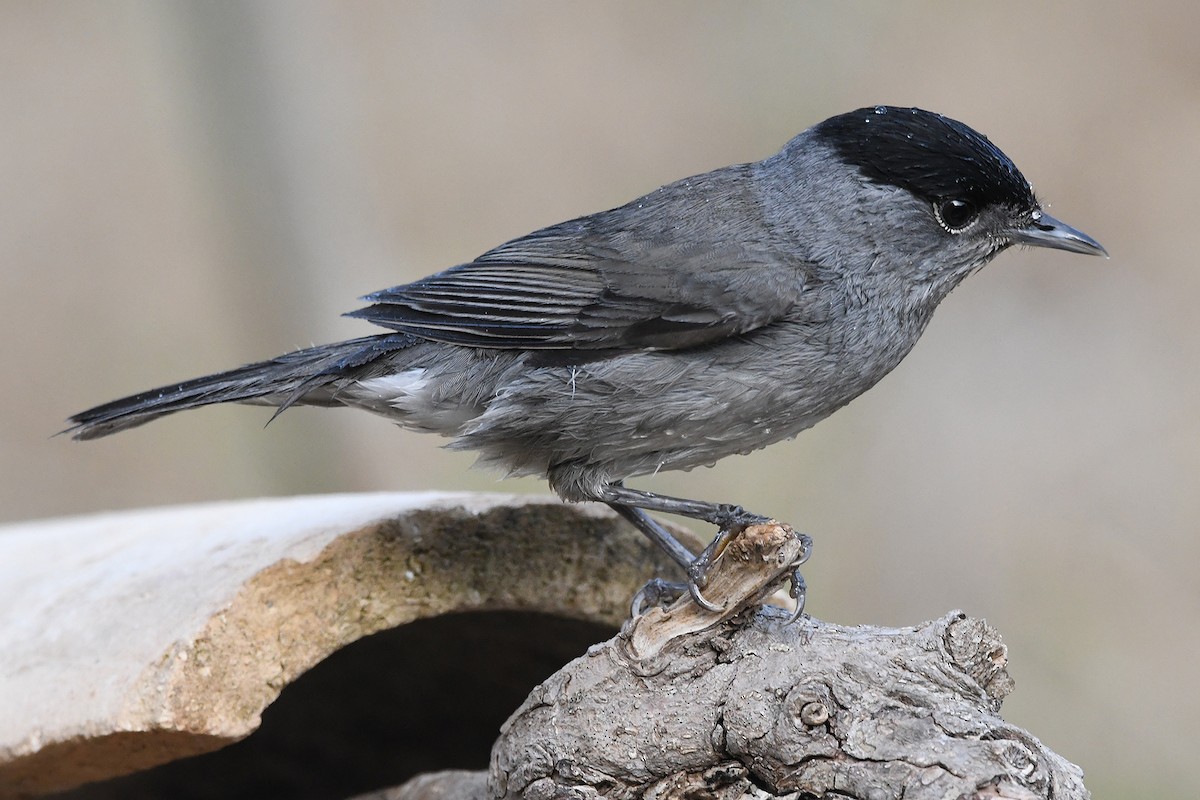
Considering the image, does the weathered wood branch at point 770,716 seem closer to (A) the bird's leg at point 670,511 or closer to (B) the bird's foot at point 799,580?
(B) the bird's foot at point 799,580

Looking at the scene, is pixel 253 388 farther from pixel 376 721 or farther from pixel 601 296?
pixel 376 721

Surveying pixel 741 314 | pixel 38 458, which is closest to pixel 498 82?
pixel 38 458

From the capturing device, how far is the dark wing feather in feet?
9.20

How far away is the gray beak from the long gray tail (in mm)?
1513

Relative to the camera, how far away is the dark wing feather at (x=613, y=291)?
Answer: 9.20ft

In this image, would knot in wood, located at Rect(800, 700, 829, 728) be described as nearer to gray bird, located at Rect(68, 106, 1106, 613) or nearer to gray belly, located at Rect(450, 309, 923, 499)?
gray bird, located at Rect(68, 106, 1106, 613)

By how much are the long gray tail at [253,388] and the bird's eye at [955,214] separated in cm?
131

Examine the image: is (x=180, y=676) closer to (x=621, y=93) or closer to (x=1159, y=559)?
(x=1159, y=559)

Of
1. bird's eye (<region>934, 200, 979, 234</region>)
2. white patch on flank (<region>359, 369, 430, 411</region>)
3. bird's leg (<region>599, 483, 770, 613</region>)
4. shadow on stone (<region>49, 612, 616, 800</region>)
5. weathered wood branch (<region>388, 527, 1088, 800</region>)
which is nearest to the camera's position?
weathered wood branch (<region>388, 527, 1088, 800</region>)

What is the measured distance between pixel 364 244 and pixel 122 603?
4.99 meters

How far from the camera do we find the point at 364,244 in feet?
24.4

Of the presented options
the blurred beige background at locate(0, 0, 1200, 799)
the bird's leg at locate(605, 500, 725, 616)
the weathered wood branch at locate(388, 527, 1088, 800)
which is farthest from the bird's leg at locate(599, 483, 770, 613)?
the blurred beige background at locate(0, 0, 1200, 799)

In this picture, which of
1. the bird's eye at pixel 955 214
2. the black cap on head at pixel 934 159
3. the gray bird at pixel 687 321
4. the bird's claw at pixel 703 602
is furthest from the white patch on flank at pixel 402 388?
the bird's eye at pixel 955 214

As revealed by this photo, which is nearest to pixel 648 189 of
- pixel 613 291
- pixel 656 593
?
pixel 613 291
